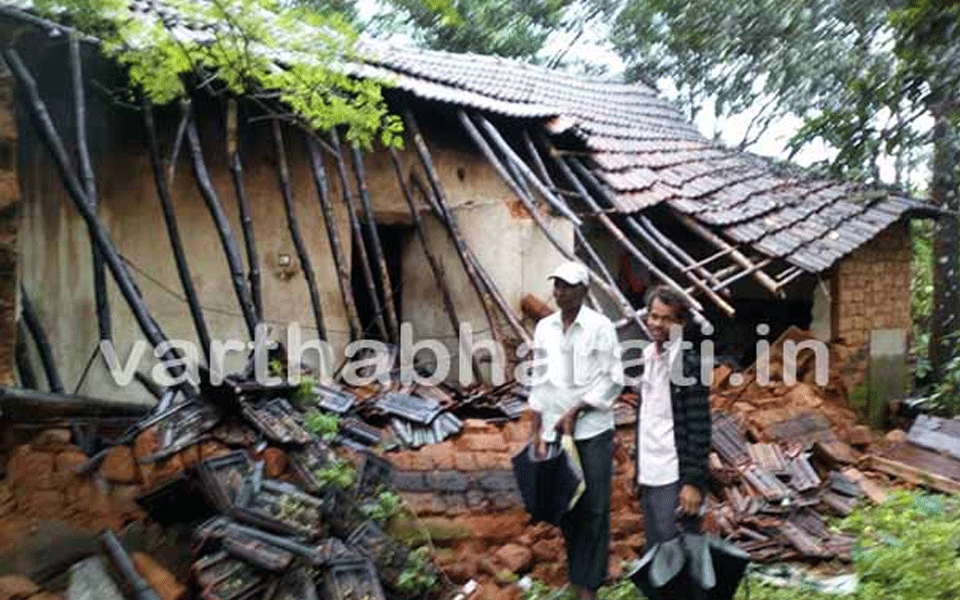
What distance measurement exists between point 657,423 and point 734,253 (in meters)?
4.44

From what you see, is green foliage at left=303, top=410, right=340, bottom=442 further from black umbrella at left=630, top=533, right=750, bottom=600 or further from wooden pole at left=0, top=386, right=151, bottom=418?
black umbrella at left=630, top=533, right=750, bottom=600

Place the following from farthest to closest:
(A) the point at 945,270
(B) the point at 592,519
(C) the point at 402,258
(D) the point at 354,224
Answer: (A) the point at 945,270
(C) the point at 402,258
(D) the point at 354,224
(B) the point at 592,519

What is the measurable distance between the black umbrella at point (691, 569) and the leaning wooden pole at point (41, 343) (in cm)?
379

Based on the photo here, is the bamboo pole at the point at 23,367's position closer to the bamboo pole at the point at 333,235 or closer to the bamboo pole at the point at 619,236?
the bamboo pole at the point at 333,235

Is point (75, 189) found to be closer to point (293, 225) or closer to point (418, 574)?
point (293, 225)

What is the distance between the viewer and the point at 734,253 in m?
7.63

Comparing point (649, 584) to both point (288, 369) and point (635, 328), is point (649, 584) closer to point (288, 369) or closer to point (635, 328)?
point (288, 369)

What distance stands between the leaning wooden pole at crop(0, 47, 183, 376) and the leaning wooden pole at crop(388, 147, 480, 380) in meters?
2.85

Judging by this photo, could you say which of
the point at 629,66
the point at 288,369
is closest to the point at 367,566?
the point at 288,369

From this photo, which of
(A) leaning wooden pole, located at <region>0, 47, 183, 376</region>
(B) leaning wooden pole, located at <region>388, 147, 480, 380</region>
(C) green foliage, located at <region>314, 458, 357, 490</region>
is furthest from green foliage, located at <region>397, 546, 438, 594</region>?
(B) leaning wooden pole, located at <region>388, 147, 480, 380</region>

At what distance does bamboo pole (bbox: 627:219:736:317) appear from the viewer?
7113 mm

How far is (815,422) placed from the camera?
7.25 m

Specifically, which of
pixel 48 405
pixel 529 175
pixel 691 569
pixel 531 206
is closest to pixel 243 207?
pixel 531 206

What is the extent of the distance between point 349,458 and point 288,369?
4.37 ft
